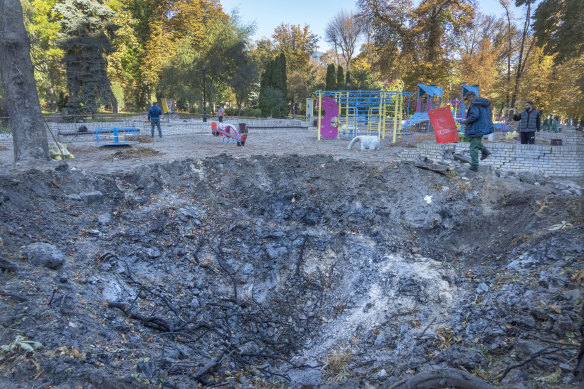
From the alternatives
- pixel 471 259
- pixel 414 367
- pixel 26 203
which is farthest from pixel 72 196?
pixel 471 259

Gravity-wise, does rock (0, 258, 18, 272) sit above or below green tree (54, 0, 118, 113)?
below

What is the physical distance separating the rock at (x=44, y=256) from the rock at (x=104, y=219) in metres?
1.55

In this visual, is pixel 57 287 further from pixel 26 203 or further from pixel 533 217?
pixel 533 217

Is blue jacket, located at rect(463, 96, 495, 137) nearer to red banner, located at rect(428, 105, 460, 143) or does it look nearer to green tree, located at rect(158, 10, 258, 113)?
red banner, located at rect(428, 105, 460, 143)

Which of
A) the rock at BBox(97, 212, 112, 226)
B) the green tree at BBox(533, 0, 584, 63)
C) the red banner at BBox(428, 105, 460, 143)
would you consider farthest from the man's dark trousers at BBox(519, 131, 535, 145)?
the rock at BBox(97, 212, 112, 226)

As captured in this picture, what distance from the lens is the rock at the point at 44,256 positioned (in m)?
4.37

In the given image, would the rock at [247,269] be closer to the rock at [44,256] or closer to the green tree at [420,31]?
the rock at [44,256]

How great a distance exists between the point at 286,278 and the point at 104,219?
3316 mm

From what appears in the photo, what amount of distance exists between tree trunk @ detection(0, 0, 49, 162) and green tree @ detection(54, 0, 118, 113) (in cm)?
1625

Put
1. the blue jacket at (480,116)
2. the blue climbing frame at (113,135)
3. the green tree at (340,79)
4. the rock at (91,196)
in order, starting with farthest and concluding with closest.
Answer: the green tree at (340,79), the blue climbing frame at (113,135), the blue jacket at (480,116), the rock at (91,196)

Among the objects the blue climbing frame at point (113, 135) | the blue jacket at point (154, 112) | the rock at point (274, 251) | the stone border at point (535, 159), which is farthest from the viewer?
the blue jacket at point (154, 112)

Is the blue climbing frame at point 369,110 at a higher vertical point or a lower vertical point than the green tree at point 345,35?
lower

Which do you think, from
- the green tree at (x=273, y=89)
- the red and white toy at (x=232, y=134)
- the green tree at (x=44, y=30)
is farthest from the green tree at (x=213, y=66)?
the red and white toy at (x=232, y=134)

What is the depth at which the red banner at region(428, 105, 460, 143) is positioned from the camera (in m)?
9.78
